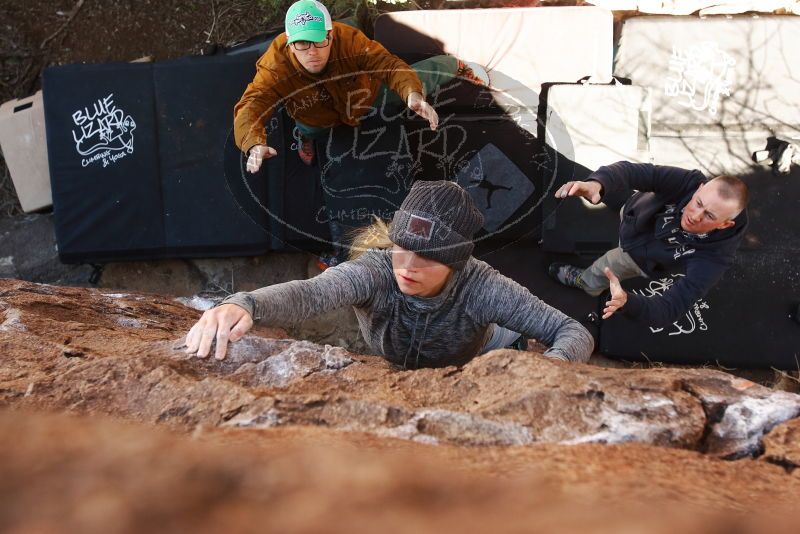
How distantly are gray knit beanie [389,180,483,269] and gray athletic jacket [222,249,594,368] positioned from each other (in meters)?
0.15

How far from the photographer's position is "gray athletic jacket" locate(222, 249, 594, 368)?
1761mm

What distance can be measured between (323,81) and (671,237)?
1.67 metres

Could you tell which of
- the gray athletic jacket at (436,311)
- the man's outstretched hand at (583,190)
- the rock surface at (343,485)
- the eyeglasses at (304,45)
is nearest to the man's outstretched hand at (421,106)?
the eyeglasses at (304,45)

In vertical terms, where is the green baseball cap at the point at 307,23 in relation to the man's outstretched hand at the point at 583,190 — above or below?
above

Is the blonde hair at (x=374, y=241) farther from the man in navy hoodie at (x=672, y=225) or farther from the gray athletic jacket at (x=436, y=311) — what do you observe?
the man in navy hoodie at (x=672, y=225)

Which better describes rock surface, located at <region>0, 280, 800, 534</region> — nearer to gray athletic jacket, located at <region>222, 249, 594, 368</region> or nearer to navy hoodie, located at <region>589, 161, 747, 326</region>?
gray athletic jacket, located at <region>222, 249, 594, 368</region>

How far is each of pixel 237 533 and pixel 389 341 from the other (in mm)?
1388

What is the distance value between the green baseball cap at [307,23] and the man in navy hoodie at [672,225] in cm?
116

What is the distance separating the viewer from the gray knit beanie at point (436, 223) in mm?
1730

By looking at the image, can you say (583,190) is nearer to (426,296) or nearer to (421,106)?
(421,106)

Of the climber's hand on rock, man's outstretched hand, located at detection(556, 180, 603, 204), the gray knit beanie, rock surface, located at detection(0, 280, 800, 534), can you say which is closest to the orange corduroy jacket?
man's outstretched hand, located at detection(556, 180, 603, 204)

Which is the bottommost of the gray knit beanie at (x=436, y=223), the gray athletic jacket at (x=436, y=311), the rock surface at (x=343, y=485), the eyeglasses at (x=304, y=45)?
the gray athletic jacket at (x=436, y=311)

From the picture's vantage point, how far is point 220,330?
57.5 inches

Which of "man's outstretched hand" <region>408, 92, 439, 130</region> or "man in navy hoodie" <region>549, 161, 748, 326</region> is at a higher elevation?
"man's outstretched hand" <region>408, 92, 439, 130</region>
